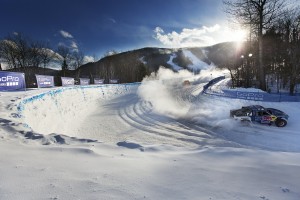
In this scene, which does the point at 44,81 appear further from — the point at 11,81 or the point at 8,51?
the point at 8,51

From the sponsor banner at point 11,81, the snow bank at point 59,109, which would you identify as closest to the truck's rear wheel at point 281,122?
the snow bank at point 59,109

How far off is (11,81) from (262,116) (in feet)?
57.5

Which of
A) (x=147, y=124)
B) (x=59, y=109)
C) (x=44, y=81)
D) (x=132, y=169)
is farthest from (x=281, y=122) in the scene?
(x=44, y=81)

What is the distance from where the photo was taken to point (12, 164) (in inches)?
163

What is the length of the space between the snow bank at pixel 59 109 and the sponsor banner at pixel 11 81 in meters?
2.89

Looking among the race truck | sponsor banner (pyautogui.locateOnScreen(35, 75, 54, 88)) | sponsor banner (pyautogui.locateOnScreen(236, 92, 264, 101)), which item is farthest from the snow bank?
sponsor banner (pyautogui.locateOnScreen(236, 92, 264, 101))

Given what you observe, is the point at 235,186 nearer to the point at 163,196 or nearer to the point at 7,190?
the point at 163,196

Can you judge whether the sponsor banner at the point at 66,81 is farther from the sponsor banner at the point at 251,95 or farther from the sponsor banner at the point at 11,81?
the sponsor banner at the point at 251,95

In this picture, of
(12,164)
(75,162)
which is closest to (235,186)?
(75,162)

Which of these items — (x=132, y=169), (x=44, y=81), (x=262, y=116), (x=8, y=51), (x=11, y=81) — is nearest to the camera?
(x=132, y=169)

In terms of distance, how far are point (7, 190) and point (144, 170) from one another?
2.09 metres

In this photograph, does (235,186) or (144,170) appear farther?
(144,170)

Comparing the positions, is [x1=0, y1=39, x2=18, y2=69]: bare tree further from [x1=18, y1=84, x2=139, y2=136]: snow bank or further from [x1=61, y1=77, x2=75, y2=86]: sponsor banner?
[x1=18, y1=84, x2=139, y2=136]: snow bank

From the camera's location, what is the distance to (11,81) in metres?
15.8
